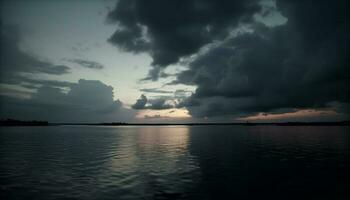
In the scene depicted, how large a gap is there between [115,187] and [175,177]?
308 inches

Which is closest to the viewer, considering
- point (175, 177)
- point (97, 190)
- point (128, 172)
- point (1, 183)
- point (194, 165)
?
point (97, 190)

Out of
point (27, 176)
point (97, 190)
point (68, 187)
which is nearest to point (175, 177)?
point (97, 190)

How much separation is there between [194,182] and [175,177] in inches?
132

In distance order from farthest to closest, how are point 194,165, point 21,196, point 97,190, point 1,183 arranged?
point 194,165
point 1,183
point 97,190
point 21,196

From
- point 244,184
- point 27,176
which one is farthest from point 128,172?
point 244,184

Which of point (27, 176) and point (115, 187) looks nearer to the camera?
point (115, 187)

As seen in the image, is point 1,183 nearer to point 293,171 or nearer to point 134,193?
point 134,193

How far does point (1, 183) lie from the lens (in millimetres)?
26984

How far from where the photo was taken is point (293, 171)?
34.4 metres

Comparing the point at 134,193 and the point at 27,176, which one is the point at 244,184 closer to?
the point at 134,193

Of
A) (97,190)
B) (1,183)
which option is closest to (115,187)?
(97,190)

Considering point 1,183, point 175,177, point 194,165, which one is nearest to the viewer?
point 1,183

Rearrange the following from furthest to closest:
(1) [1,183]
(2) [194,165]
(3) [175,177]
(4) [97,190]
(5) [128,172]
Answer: (2) [194,165]
(5) [128,172]
(3) [175,177]
(1) [1,183]
(4) [97,190]

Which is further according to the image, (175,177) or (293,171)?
(293,171)
